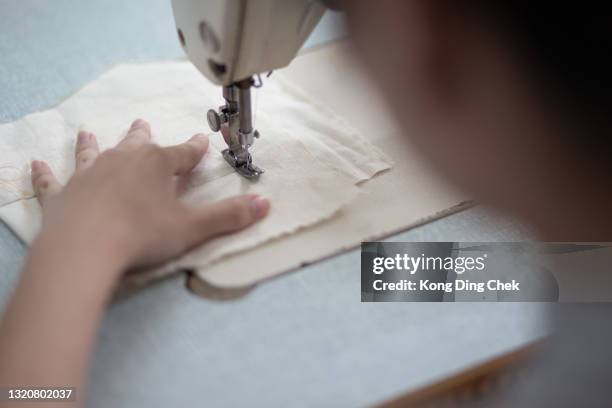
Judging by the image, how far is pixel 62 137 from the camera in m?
1.08

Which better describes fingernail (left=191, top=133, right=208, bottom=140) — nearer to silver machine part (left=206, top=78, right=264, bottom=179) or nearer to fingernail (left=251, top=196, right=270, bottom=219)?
silver machine part (left=206, top=78, right=264, bottom=179)

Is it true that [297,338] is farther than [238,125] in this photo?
No

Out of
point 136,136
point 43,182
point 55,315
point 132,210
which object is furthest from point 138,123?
point 55,315

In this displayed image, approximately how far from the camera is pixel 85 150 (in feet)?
3.31

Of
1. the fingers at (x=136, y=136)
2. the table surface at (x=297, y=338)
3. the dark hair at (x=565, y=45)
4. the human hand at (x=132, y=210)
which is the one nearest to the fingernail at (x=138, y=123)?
the fingers at (x=136, y=136)

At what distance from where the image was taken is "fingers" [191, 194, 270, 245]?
0.87m

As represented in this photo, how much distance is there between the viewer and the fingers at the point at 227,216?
34.1 inches

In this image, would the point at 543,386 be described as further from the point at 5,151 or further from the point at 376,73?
the point at 5,151

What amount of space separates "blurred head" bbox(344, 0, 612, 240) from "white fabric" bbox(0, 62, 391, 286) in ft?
0.98

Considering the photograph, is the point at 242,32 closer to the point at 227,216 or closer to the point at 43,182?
the point at 227,216

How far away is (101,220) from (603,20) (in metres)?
0.54

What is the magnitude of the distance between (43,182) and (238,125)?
0.87 ft

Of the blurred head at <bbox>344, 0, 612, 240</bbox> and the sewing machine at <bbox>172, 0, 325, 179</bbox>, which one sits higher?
the sewing machine at <bbox>172, 0, 325, 179</bbox>

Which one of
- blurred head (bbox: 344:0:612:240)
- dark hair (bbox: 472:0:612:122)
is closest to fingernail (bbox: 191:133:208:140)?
blurred head (bbox: 344:0:612:240)
